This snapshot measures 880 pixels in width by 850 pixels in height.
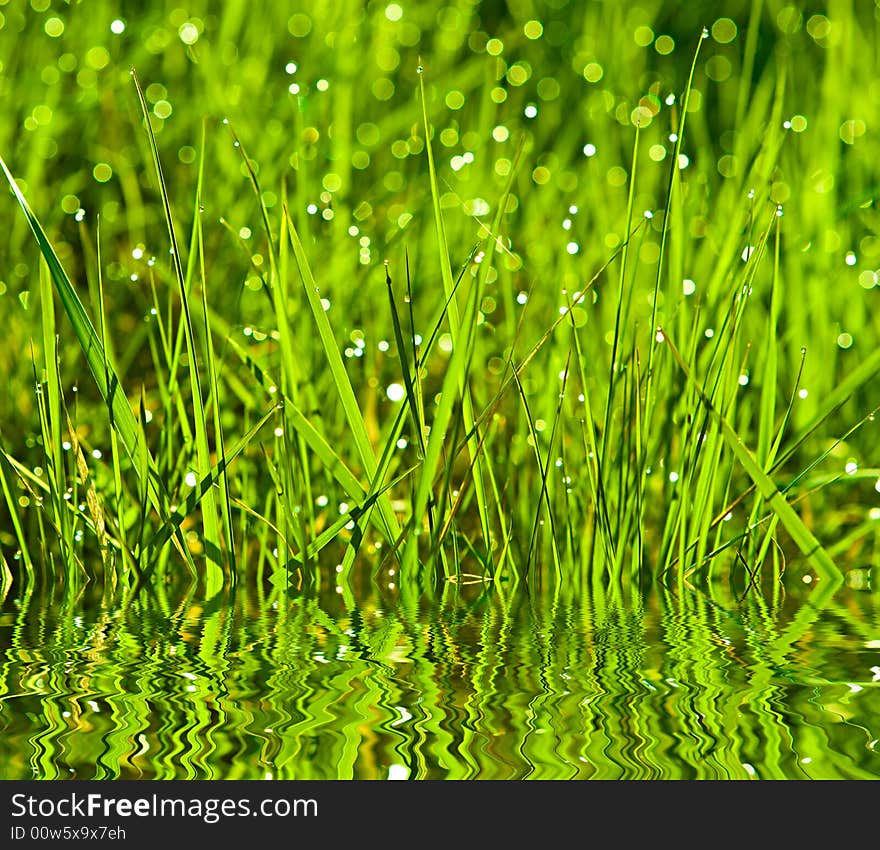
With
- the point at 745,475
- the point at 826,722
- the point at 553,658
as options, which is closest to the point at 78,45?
the point at 745,475

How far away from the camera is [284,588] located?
109 cm

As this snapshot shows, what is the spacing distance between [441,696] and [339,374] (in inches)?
19.8

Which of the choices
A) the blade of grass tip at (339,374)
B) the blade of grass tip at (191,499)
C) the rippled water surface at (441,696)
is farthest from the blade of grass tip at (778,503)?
the blade of grass tip at (191,499)

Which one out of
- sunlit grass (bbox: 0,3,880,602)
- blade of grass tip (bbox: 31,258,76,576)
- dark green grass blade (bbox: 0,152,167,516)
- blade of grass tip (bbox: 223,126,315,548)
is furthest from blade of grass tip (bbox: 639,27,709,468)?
blade of grass tip (bbox: 31,258,76,576)

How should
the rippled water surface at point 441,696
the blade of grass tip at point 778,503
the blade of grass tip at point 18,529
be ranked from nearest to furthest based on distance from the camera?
the rippled water surface at point 441,696, the blade of grass tip at point 778,503, the blade of grass tip at point 18,529

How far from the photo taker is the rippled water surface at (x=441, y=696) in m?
0.55

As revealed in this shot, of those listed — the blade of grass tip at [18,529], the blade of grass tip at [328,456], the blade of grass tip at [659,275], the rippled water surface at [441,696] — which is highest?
the blade of grass tip at [659,275]

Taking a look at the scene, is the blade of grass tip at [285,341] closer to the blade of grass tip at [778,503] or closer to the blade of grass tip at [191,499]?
the blade of grass tip at [191,499]

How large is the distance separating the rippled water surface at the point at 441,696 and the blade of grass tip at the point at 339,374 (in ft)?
0.82

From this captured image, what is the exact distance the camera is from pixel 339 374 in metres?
1.07

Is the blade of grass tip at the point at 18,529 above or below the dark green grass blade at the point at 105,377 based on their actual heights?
below

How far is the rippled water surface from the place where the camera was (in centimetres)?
55

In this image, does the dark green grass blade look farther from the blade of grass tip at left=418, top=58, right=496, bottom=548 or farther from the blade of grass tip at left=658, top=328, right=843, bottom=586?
the blade of grass tip at left=658, top=328, right=843, bottom=586

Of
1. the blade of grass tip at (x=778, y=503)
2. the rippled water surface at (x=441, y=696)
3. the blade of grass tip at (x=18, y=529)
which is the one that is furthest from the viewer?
the blade of grass tip at (x=18, y=529)
